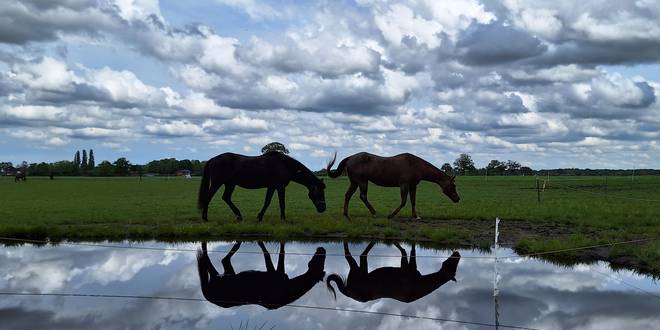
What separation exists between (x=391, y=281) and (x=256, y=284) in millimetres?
2347

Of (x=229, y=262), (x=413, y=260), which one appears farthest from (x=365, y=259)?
(x=229, y=262)

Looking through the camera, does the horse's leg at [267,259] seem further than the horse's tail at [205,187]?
No

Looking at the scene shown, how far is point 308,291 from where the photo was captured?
837cm

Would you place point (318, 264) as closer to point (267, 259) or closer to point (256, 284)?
point (267, 259)

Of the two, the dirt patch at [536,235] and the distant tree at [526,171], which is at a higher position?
the distant tree at [526,171]

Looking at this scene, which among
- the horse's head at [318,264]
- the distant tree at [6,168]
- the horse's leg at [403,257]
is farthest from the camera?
the distant tree at [6,168]

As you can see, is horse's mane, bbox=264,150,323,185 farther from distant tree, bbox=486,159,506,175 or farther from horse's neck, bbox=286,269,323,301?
distant tree, bbox=486,159,506,175

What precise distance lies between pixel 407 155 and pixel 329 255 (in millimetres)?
7233

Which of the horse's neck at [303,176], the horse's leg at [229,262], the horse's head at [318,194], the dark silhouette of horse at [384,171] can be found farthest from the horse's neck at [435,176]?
the horse's leg at [229,262]

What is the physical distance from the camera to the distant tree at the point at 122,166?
459ft

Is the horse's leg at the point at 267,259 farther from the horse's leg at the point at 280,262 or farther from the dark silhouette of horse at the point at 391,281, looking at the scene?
the dark silhouette of horse at the point at 391,281

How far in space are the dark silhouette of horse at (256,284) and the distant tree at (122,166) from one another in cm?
13997

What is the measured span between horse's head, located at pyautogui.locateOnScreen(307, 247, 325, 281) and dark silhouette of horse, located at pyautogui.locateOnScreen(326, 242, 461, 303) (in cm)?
31

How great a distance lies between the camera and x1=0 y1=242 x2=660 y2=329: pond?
6.82m
